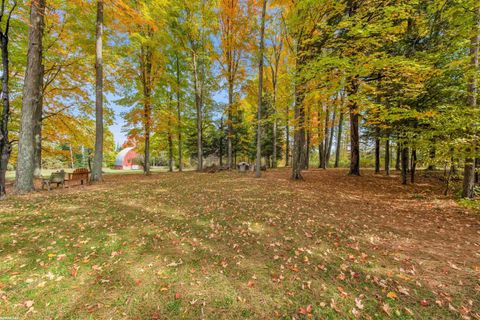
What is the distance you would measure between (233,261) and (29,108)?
28.9 ft

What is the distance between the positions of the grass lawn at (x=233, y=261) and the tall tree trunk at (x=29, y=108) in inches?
49.9

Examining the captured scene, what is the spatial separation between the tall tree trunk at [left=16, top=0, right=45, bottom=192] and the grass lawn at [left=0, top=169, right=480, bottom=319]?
1.27 m

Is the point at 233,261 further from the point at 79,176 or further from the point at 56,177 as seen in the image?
the point at 79,176

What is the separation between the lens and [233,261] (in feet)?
11.0

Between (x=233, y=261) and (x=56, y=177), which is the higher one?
(x=56, y=177)

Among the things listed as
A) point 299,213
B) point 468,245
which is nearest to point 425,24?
point 468,245

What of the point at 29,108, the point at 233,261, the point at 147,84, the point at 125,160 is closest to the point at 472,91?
the point at 233,261

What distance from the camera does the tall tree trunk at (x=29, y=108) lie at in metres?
6.64

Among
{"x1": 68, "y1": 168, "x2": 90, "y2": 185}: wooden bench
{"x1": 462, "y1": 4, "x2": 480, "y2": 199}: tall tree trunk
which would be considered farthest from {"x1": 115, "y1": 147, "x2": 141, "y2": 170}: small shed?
{"x1": 462, "y1": 4, "x2": 480, "y2": 199}: tall tree trunk

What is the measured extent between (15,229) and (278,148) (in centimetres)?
2375

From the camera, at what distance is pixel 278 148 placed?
25.4m

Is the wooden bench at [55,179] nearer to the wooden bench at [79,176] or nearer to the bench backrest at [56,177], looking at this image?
the bench backrest at [56,177]

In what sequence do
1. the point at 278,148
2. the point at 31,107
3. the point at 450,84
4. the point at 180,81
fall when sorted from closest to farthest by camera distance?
the point at 31,107 < the point at 450,84 < the point at 180,81 < the point at 278,148

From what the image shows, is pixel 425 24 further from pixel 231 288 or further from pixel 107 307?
pixel 107 307
